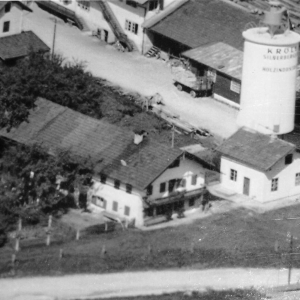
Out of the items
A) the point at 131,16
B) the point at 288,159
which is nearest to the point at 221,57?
the point at 131,16

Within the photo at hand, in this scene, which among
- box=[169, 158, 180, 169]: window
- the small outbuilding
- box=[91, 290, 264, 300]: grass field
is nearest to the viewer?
box=[91, 290, 264, 300]: grass field

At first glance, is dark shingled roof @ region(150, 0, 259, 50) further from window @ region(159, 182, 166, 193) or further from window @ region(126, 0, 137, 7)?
window @ region(159, 182, 166, 193)

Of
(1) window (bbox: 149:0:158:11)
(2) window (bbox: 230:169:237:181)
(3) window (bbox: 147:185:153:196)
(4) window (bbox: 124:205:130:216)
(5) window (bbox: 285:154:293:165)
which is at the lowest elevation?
(4) window (bbox: 124:205:130:216)

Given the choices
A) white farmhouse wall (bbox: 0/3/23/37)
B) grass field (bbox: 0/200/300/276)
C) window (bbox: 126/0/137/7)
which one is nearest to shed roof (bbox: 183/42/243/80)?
window (bbox: 126/0/137/7)

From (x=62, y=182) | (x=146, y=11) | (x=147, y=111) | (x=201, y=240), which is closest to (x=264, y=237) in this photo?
(x=201, y=240)

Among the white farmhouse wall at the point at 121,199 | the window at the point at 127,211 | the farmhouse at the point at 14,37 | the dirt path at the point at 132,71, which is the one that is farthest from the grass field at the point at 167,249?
the farmhouse at the point at 14,37
